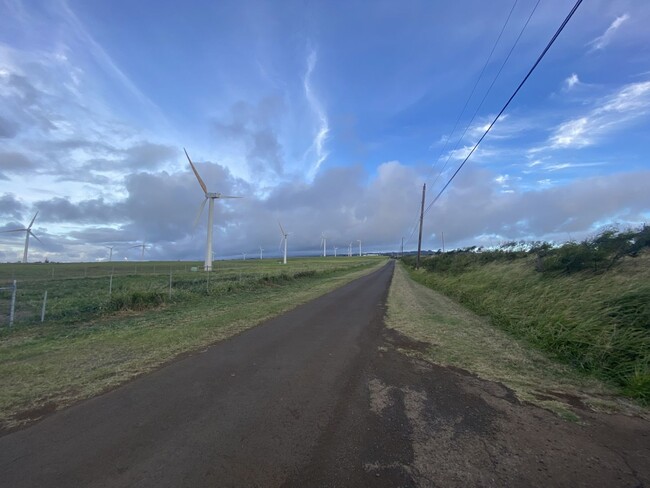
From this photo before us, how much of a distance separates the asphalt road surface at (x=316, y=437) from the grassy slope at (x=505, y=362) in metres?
0.45

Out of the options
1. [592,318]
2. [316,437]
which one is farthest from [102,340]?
[592,318]

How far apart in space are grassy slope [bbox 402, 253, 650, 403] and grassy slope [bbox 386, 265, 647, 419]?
409mm

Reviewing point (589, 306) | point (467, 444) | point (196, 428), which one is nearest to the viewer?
point (467, 444)

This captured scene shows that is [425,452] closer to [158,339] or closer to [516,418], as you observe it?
[516,418]

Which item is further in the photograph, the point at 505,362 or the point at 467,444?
the point at 505,362

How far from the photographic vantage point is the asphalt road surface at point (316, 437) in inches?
128

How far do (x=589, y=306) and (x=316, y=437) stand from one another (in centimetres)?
799

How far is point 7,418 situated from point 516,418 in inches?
259

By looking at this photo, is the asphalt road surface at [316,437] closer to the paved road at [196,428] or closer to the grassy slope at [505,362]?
the paved road at [196,428]

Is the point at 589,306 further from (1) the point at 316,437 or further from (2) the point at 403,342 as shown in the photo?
(1) the point at 316,437

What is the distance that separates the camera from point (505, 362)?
705 centimetres

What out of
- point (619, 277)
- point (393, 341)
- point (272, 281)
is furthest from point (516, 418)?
point (272, 281)

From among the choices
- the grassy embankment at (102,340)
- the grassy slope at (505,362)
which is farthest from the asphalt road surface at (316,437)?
the grassy embankment at (102,340)

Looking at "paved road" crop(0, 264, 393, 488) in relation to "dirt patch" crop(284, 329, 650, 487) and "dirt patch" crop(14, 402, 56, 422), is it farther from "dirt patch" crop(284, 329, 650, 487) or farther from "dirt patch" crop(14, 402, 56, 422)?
"dirt patch" crop(284, 329, 650, 487)
